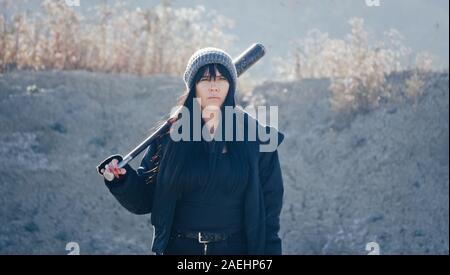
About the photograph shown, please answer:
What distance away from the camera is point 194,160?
457 centimetres

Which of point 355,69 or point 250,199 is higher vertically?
point 355,69

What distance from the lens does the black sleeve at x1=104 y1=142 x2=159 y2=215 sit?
4547mm

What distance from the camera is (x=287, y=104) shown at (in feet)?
37.3

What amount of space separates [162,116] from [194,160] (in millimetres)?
6177

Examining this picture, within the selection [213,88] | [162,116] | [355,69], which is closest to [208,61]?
[213,88]

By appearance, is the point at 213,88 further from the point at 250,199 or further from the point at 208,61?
the point at 250,199

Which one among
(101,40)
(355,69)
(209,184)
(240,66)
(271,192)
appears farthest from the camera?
(101,40)

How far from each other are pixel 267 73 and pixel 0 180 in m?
10.5

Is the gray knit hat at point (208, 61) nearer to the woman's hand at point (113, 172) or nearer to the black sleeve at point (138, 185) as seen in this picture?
the black sleeve at point (138, 185)

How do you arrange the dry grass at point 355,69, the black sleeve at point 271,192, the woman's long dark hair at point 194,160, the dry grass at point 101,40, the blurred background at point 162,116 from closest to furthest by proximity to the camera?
the woman's long dark hair at point 194,160, the black sleeve at point 271,192, the blurred background at point 162,116, the dry grass at point 355,69, the dry grass at point 101,40

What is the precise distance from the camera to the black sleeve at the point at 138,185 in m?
4.55

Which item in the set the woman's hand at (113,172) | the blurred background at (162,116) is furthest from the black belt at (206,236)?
the blurred background at (162,116)

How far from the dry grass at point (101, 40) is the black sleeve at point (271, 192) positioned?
675 centimetres

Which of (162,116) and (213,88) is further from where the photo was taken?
(162,116)
